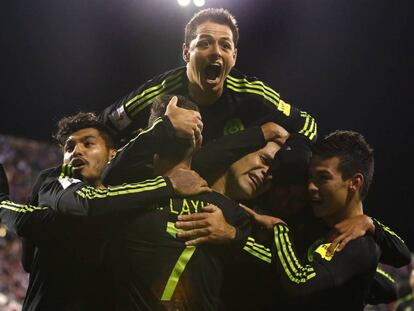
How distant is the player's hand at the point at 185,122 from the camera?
7.01ft

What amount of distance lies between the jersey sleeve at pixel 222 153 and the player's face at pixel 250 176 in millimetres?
25

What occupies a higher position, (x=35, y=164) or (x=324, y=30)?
(x=324, y=30)

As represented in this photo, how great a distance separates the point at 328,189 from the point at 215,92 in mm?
753

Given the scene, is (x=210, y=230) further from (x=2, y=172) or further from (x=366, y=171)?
(x=2, y=172)

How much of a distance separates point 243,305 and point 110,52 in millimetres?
4599

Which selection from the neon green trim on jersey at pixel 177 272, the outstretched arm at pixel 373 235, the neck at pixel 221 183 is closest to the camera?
the neon green trim on jersey at pixel 177 272

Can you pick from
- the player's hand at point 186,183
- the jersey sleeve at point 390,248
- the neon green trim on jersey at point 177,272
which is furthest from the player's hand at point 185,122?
the jersey sleeve at point 390,248

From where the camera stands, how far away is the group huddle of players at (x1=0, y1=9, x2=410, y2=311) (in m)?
2.03

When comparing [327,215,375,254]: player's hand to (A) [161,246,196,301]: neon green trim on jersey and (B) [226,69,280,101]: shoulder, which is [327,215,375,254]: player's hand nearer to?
(A) [161,246,196,301]: neon green trim on jersey

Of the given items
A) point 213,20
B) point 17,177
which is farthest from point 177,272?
point 17,177

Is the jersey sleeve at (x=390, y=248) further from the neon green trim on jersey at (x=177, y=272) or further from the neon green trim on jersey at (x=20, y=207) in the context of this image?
the neon green trim on jersey at (x=20, y=207)

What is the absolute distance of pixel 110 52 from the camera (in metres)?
6.39

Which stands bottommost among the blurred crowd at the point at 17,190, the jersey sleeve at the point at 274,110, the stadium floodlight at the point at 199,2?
the blurred crowd at the point at 17,190

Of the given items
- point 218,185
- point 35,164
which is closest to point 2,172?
point 218,185
